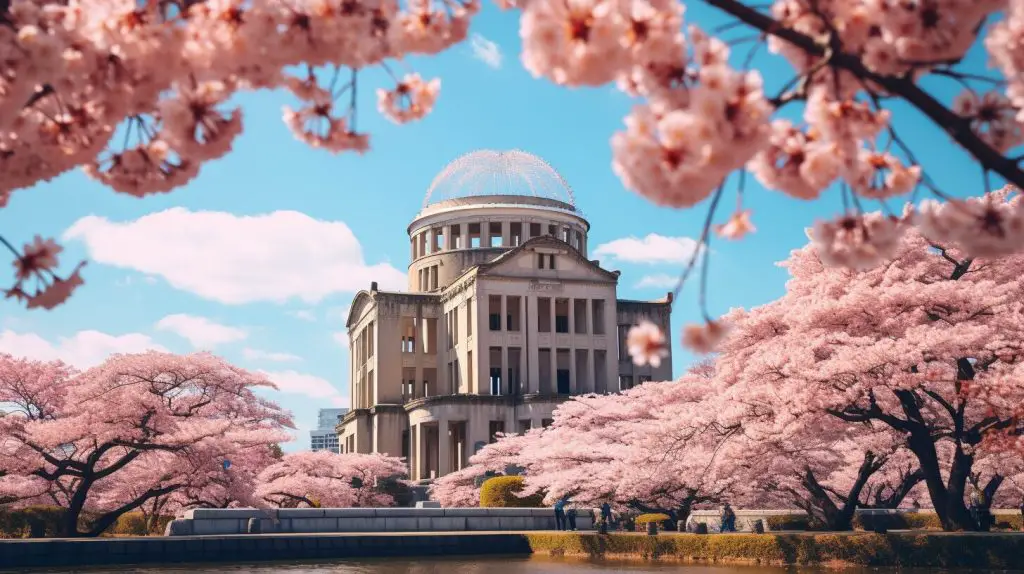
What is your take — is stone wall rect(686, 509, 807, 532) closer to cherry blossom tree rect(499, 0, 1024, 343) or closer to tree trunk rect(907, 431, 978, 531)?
tree trunk rect(907, 431, 978, 531)

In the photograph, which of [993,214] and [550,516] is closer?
[993,214]

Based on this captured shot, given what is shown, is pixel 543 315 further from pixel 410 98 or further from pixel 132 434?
pixel 410 98

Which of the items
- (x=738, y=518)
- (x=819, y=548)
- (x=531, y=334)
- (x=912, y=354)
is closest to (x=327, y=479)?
(x=738, y=518)

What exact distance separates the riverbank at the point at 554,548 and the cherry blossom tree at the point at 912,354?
94.8 inches

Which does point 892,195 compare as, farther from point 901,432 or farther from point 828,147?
point 901,432

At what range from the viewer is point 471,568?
30203 mm

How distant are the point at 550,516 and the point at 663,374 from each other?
112 feet

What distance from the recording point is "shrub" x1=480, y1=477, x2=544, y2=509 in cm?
4997

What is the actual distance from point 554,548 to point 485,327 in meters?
34.9

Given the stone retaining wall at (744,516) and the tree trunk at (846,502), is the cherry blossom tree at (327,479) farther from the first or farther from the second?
the tree trunk at (846,502)

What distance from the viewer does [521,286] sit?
70438 millimetres

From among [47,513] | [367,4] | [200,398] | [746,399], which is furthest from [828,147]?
[47,513]

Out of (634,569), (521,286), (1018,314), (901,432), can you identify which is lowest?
(634,569)

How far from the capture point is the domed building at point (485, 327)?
228ft
